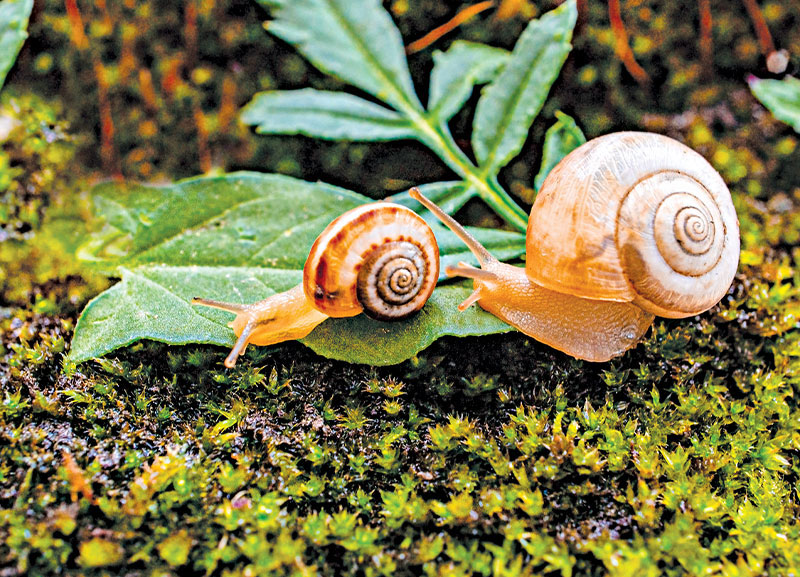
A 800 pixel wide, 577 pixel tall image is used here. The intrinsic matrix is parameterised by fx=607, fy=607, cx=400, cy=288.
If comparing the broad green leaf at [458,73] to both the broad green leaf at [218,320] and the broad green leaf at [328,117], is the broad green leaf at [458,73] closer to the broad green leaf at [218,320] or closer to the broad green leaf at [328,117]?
the broad green leaf at [328,117]

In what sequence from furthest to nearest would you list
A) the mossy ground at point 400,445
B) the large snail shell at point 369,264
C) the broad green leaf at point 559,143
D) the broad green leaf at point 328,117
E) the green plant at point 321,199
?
the broad green leaf at point 328,117 → the broad green leaf at point 559,143 → the green plant at point 321,199 → the large snail shell at point 369,264 → the mossy ground at point 400,445

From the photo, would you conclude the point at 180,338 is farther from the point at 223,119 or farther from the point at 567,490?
the point at 223,119

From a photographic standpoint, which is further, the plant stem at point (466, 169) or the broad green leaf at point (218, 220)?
the plant stem at point (466, 169)

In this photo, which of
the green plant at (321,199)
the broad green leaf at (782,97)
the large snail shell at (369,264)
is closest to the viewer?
the large snail shell at (369,264)

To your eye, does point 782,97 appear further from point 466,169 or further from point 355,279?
point 355,279

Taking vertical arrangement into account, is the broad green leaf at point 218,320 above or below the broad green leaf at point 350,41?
below

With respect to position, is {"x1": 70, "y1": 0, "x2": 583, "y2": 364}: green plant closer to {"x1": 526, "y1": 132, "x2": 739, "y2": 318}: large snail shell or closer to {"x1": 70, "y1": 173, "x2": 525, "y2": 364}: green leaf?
{"x1": 70, "y1": 173, "x2": 525, "y2": 364}: green leaf

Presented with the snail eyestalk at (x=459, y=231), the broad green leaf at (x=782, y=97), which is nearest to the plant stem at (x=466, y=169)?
the snail eyestalk at (x=459, y=231)

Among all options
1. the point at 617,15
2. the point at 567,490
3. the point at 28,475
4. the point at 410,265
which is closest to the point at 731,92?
the point at 617,15
